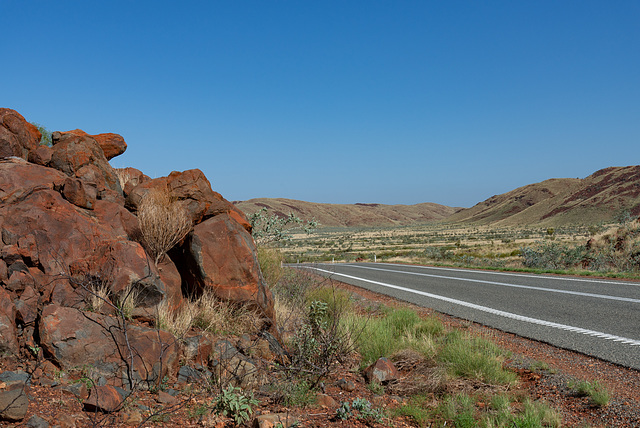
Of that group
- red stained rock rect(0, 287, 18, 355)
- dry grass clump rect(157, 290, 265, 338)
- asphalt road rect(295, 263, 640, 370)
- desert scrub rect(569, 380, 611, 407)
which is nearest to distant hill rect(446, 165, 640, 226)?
asphalt road rect(295, 263, 640, 370)

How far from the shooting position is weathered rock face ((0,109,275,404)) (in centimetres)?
398

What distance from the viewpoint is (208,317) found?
5.36 metres

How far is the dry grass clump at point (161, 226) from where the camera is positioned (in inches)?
223

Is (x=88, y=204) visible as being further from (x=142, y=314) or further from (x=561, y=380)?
(x=561, y=380)

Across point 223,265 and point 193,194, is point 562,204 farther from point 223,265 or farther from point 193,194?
point 223,265

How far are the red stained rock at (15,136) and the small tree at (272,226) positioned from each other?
21.5 feet

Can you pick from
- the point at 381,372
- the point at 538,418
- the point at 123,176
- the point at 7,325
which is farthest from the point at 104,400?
the point at 123,176

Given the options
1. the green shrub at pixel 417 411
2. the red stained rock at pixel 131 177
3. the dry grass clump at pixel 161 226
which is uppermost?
the red stained rock at pixel 131 177

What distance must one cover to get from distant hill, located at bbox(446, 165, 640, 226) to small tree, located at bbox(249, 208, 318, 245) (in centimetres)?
8254

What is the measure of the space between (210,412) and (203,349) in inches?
45.3

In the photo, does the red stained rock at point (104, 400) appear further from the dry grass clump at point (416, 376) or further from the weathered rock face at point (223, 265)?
the dry grass clump at point (416, 376)

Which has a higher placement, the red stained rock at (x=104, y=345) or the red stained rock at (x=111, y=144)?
the red stained rock at (x=111, y=144)

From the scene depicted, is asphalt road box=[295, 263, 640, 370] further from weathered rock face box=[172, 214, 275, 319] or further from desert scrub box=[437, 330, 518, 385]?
weathered rock face box=[172, 214, 275, 319]

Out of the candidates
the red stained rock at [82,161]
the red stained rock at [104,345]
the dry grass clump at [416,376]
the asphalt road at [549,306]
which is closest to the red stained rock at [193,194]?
the red stained rock at [82,161]
